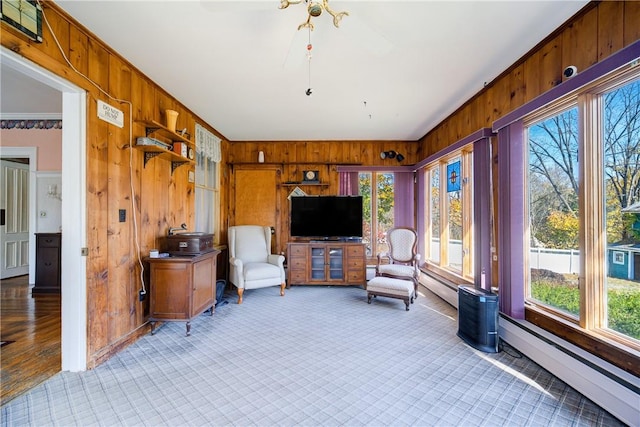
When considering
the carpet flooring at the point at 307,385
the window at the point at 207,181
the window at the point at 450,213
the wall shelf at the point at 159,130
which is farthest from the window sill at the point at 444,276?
the wall shelf at the point at 159,130

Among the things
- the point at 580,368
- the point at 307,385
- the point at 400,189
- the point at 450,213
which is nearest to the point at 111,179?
the point at 307,385

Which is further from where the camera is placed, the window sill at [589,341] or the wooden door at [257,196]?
the wooden door at [257,196]

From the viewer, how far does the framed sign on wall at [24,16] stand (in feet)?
A: 4.80

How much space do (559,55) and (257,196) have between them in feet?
14.0

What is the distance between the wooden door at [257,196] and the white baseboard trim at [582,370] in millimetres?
3724

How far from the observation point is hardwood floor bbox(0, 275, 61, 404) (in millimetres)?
1898

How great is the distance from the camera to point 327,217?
463cm

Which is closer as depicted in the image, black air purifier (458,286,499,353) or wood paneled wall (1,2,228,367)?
wood paneled wall (1,2,228,367)

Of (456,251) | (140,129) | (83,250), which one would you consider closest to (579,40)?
(456,251)

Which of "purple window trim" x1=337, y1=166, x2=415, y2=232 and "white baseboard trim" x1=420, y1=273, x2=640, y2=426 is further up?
"purple window trim" x1=337, y1=166, x2=415, y2=232

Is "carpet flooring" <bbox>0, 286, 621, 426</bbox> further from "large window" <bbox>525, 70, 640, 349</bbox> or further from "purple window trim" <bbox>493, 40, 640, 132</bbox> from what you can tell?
"purple window trim" <bbox>493, 40, 640, 132</bbox>

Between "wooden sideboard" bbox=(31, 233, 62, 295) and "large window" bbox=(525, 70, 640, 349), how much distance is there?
6009mm

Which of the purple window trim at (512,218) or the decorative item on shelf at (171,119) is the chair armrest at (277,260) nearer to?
the decorative item on shelf at (171,119)

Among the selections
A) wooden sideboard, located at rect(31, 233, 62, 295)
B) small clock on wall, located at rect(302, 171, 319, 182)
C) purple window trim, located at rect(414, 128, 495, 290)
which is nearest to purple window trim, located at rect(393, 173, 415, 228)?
small clock on wall, located at rect(302, 171, 319, 182)
